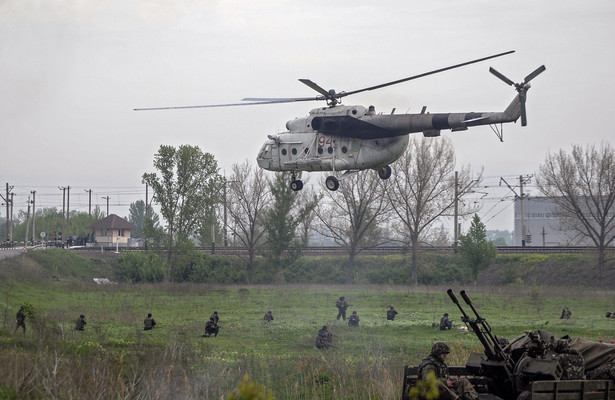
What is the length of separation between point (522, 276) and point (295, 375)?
43052mm

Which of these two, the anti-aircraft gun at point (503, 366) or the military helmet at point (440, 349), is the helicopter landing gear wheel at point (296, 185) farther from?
the military helmet at point (440, 349)

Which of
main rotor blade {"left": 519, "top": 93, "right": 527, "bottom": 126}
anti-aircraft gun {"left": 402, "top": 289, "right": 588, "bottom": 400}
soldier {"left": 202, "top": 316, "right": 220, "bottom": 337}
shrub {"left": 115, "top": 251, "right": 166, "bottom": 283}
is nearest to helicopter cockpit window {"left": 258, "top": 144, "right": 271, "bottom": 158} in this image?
soldier {"left": 202, "top": 316, "right": 220, "bottom": 337}

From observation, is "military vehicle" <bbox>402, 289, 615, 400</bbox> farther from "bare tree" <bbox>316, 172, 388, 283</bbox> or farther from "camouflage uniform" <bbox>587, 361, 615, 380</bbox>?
"bare tree" <bbox>316, 172, 388, 283</bbox>

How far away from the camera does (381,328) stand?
28812mm

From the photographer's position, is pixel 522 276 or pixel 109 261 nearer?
pixel 522 276

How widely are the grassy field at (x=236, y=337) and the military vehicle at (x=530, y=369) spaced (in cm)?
370

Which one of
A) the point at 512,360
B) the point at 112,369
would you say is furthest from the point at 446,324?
the point at 512,360

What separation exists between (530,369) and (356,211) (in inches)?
2129

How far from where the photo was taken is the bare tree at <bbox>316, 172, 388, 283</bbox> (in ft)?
212

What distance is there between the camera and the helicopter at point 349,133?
25.9 metres

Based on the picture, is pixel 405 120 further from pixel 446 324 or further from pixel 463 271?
pixel 463 271

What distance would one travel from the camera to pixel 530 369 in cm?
1120

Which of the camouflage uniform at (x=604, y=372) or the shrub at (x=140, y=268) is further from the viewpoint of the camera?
the shrub at (x=140, y=268)

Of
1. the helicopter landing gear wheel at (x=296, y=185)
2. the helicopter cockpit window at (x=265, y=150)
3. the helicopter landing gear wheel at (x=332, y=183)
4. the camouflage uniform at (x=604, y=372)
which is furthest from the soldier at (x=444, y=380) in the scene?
the helicopter cockpit window at (x=265, y=150)
